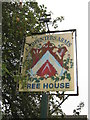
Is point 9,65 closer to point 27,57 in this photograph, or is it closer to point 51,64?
point 27,57

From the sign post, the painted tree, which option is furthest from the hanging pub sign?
the painted tree

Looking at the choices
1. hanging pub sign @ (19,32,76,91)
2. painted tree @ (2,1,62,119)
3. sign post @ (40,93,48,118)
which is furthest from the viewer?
painted tree @ (2,1,62,119)

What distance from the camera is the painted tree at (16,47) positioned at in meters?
8.23

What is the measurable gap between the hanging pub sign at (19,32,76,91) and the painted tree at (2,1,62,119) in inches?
61.0

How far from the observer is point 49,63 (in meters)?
6.23

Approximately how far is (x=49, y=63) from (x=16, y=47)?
2595mm

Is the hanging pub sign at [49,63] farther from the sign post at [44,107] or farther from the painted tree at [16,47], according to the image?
the painted tree at [16,47]

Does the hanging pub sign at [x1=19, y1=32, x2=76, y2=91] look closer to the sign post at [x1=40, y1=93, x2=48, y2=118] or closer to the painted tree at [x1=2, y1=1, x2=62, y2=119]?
the sign post at [x1=40, y1=93, x2=48, y2=118]

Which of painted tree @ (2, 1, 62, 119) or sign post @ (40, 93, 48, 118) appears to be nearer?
sign post @ (40, 93, 48, 118)

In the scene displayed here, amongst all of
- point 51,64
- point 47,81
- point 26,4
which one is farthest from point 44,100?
point 26,4

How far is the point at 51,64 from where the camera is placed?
6203 millimetres

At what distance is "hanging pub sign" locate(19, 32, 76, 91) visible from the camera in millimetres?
5855

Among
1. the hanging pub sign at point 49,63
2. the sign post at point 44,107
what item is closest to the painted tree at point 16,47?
the hanging pub sign at point 49,63

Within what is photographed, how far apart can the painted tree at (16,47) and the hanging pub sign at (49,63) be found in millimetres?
1548
